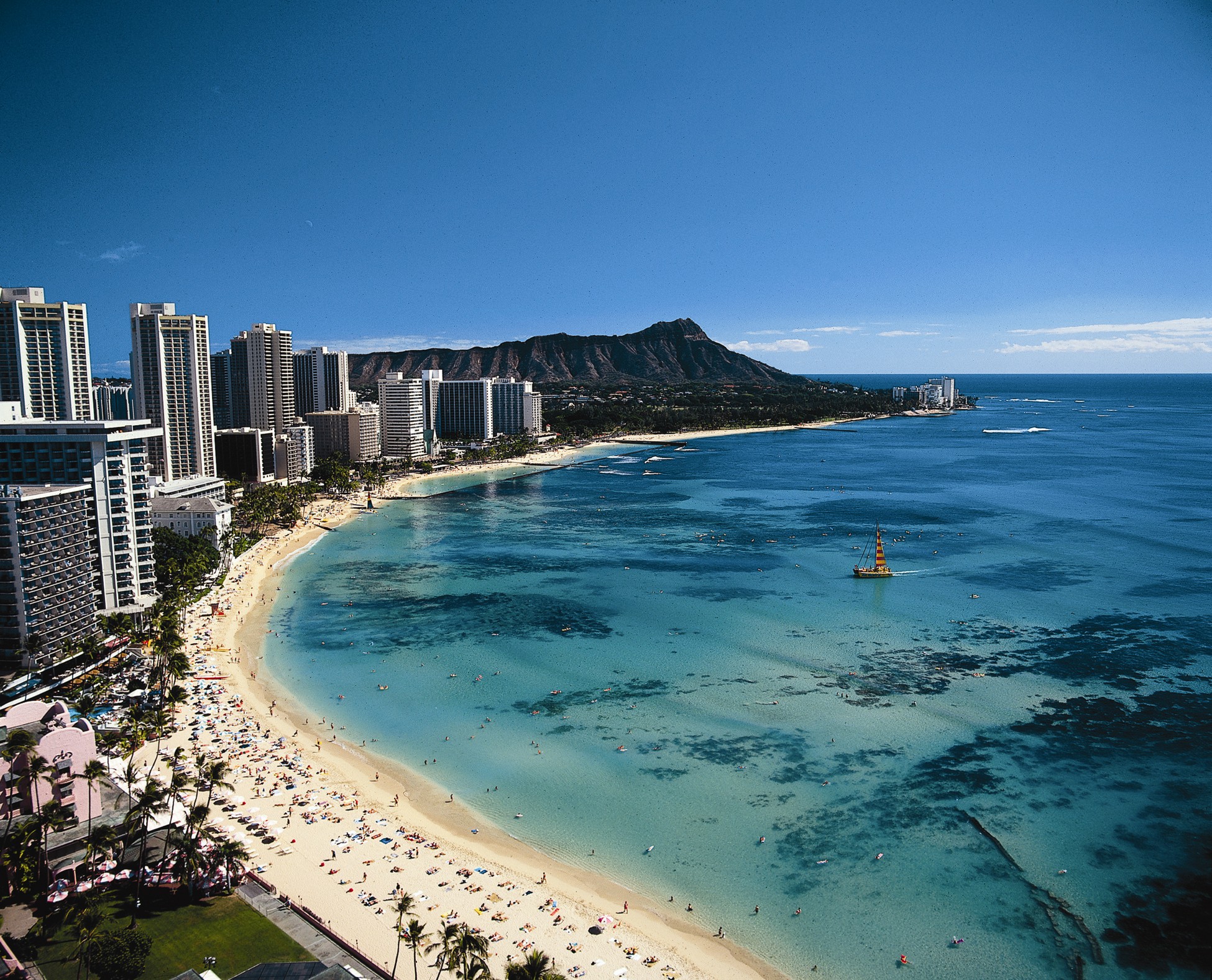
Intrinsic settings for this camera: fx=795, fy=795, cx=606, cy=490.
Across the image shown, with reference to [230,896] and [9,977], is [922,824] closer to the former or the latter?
[230,896]

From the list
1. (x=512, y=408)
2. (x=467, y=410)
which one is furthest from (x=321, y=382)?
(x=512, y=408)

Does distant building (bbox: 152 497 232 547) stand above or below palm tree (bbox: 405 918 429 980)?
above

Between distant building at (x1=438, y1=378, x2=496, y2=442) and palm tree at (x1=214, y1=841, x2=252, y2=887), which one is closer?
palm tree at (x1=214, y1=841, x2=252, y2=887)

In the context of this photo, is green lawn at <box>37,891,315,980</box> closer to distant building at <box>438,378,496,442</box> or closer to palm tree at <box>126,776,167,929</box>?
palm tree at <box>126,776,167,929</box>

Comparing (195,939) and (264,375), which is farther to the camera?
(264,375)

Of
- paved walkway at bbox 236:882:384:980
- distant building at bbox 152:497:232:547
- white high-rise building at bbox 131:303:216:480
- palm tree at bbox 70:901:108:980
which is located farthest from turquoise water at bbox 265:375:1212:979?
white high-rise building at bbox 131:303:216:480

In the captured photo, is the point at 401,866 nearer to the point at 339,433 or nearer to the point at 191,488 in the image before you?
the point at 191,488

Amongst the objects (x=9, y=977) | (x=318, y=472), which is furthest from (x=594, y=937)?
(x=318, y=472)
